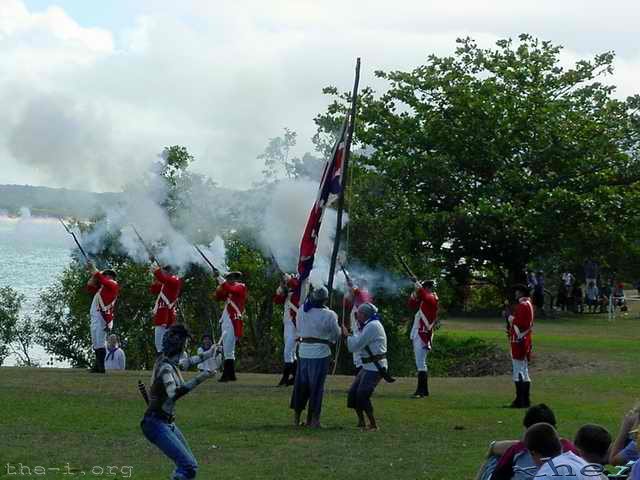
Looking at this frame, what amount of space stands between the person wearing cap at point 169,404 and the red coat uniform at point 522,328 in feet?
32.2

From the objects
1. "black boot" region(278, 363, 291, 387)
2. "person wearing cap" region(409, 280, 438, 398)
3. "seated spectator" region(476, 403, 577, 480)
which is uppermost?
"person wearing cap" region(409, 280, 438, 398)

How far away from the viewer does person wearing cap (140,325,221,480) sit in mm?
12094

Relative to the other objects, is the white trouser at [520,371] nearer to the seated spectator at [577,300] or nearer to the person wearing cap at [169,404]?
the person wearing cap at [169,404]

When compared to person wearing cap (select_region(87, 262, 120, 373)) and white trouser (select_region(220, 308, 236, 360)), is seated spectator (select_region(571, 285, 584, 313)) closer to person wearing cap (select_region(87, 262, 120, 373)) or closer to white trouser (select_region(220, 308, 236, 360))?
white trouser (select_region(220, 308, 236, 360))

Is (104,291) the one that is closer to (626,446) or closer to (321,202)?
(321,202)

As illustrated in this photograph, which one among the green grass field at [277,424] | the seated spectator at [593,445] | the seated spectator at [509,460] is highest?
the seated spectator at [593,445]

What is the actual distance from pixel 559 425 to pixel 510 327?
10.9 ft

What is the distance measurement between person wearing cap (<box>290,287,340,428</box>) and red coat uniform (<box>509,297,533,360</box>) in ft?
14.1

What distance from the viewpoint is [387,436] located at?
17469 mm

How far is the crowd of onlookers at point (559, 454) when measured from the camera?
9.05 meters

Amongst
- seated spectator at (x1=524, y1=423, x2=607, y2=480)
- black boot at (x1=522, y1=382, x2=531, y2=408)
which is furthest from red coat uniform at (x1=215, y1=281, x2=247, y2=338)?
seated spectator at (x1=524, y1=423, x2=607, y2=480)

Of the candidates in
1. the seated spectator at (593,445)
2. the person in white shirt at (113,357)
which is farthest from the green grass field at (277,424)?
the seated spectator at (593,445)

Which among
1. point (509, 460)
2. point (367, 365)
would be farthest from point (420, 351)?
point (509, 460)

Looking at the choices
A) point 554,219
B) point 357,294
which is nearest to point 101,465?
point 357,294
